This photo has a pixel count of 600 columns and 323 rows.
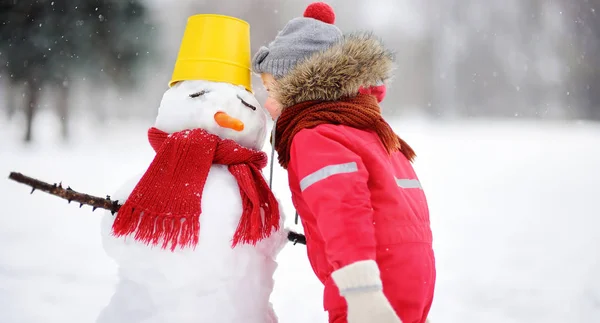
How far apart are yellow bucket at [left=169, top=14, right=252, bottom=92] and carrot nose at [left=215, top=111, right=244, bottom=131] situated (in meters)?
0.11

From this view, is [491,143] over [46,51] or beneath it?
beneath

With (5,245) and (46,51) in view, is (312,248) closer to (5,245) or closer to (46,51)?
(5,245)

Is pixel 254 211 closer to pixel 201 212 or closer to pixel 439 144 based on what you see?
pixel 201 212

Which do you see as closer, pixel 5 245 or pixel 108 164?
pixel 5 245

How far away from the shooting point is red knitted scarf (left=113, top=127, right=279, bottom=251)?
3.10 feet

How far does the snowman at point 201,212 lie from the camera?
96cm

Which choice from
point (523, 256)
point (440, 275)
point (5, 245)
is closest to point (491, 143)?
point (523, 256)

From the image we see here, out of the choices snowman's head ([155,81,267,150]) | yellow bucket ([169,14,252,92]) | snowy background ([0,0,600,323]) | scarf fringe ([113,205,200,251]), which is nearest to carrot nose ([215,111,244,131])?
snowman's head ([155,81,267,150])

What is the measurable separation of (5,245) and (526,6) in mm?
6489

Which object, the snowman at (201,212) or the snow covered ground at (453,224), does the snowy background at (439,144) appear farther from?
the snowman at (201,212)

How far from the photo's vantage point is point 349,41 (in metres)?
1.04

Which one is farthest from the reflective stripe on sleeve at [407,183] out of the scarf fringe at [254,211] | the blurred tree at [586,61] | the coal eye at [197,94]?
the blurred tree at [586,61]

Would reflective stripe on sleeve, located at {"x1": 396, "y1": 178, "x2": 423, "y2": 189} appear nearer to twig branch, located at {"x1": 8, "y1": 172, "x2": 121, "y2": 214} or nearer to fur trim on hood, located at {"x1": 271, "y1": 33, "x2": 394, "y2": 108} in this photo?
fur trim on hood, located at {"x1": 271, "y1": 33, "x2": 394, "y2": 108}

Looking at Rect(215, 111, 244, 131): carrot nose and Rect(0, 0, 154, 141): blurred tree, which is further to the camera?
Rect(0, 0, 154, 141): blurred tree
